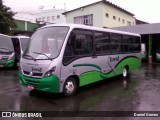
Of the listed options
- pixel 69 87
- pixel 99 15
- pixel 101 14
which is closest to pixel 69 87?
pixel 69 87

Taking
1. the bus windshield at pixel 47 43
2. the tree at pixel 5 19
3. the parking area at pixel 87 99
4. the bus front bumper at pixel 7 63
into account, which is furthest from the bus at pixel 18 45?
the tree at pixel 5 19

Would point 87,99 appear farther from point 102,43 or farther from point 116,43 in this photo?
point 116,43

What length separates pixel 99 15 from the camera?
1166 inches

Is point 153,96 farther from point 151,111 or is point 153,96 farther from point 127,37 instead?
point 127,37

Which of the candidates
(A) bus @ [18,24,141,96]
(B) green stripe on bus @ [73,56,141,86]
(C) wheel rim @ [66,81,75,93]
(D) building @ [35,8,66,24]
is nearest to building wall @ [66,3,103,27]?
(B) green stripe on bus @ [73,56,141,86]

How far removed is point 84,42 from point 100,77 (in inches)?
74.2

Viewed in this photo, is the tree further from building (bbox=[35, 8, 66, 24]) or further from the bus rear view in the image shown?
building (bbox=[35, 8, 66, 24])

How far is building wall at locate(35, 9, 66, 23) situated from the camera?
61281mm

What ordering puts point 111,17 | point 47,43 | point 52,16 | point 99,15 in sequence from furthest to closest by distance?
point 52,16
point 111,17
point 99,15
point 47,43

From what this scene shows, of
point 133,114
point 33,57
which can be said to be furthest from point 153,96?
point 33,57

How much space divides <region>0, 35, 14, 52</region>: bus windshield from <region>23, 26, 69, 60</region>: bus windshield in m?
6.34

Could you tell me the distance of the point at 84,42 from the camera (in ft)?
24.9

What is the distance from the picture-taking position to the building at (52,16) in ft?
201

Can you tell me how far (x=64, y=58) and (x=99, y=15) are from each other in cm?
2416
